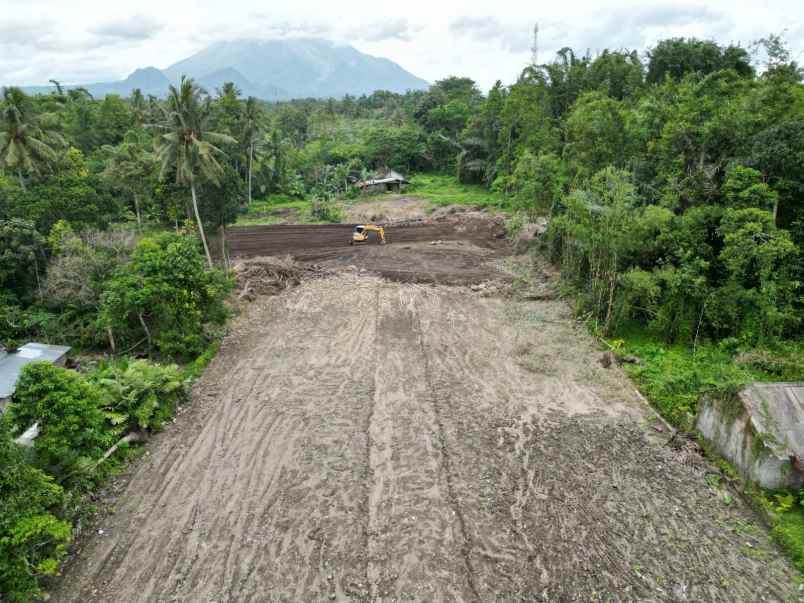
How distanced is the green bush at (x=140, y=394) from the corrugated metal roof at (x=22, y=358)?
2.79m

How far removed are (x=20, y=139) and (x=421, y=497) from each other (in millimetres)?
29571

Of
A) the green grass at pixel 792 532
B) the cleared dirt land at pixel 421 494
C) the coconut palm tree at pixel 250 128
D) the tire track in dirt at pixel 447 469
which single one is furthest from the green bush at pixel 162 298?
the coconut palm tree at pixel 250 128

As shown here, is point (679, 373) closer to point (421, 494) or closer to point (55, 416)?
point (421, 494)

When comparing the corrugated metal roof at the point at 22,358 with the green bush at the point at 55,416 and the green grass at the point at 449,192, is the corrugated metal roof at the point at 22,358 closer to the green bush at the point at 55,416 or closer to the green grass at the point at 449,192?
the green bush at the point at 55,416

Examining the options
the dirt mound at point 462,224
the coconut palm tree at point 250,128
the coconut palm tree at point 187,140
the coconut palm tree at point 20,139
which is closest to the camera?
the coconut palm tree at point 187,140

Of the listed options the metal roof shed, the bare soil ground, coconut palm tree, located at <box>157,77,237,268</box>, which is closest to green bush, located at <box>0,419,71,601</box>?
the metal roof shed

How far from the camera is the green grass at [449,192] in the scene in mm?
42750

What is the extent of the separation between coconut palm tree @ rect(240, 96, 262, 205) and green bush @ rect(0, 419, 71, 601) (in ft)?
124

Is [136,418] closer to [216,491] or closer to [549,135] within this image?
[216,491]

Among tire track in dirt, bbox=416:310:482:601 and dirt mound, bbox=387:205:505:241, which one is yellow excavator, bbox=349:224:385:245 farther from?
tire track in dirt, bbox=416:310:482:601

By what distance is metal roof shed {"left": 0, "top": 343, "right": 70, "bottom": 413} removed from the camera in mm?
15578

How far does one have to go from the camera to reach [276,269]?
2512cm

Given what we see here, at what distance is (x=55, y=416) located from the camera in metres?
10.5

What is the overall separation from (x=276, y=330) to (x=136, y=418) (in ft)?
23.0
